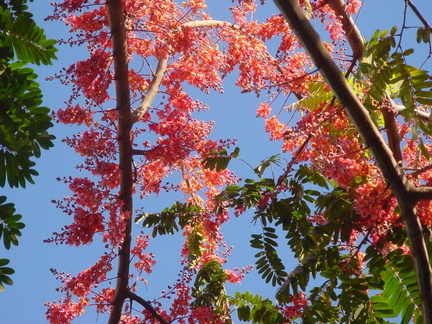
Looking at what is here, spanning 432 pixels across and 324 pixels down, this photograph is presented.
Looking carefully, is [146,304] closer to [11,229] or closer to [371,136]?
[11,229]

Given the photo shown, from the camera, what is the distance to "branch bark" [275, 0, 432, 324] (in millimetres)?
2766

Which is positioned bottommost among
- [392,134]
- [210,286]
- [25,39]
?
[210,286]

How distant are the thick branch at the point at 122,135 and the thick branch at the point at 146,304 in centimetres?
4

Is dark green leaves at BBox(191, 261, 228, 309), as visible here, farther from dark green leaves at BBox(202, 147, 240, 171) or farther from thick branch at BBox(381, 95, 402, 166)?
thick branch at BBox(381, 95, 402, 166)

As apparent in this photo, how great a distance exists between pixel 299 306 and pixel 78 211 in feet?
5.03

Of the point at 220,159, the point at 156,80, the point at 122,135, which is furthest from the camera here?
the point at 156,80

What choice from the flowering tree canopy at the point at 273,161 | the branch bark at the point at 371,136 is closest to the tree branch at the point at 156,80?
the flowering tree canopy at the point at 273,161

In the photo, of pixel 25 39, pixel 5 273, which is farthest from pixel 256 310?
pixel 25 39

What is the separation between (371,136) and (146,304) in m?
2.24

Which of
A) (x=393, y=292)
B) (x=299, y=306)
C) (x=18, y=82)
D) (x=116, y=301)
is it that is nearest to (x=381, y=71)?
(x=393, y=292)

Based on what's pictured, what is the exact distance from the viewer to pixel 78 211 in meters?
3.84

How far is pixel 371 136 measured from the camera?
297cm

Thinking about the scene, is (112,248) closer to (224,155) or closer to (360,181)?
(224,155)

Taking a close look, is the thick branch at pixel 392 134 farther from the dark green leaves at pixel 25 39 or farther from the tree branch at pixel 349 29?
the dark green leaves at pixel 25 39
